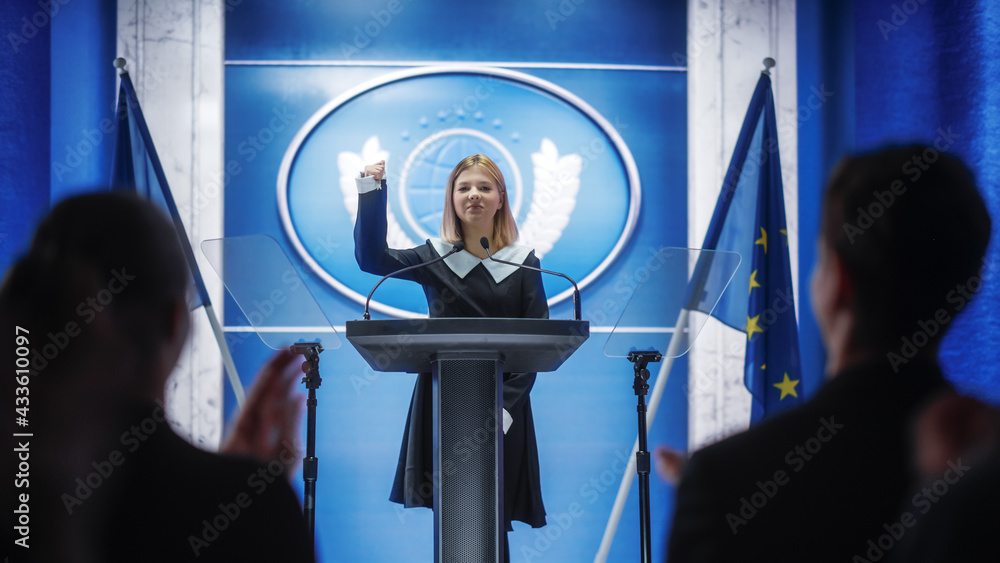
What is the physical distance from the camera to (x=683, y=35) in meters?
3.53

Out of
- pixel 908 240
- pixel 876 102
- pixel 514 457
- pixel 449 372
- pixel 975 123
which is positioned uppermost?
pixel 876 102

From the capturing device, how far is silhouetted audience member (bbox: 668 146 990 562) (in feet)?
1.78

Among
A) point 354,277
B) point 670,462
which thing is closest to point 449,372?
point 670,462

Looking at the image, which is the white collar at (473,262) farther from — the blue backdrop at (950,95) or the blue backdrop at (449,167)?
the blue backdrop at (950,95)

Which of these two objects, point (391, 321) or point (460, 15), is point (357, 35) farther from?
point (391, 321)

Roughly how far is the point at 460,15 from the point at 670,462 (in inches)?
126

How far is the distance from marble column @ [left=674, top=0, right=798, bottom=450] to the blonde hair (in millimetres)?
1212

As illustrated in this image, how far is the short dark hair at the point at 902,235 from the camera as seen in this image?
0.54 meters

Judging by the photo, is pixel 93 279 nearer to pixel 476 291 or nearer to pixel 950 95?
pixel 476 291

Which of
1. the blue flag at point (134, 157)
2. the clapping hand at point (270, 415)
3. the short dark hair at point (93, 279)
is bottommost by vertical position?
the clapping hand at point (270, 415)

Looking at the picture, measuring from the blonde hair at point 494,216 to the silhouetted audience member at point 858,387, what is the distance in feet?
6.29

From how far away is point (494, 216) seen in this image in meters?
2.53

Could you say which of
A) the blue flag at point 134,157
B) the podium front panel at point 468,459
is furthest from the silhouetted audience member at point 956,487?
the blue flag at point 134,157

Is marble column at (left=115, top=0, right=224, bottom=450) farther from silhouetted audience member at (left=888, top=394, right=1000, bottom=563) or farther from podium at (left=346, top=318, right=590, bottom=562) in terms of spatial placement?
silhouetted audience member at (left=888, top=394, right=1000, bottom=563)
